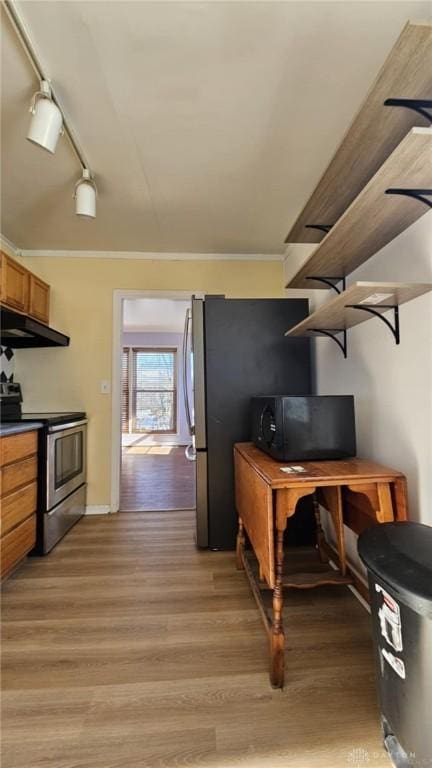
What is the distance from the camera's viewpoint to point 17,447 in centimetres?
195

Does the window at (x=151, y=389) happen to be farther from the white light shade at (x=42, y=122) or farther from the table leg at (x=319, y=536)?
the white light shade at (x=42, y=122)

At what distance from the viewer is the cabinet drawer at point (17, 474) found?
1819 millimetres

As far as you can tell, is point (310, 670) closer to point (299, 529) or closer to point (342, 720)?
point (342, 720)

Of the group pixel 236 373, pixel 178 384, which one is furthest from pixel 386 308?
pixel 178 384

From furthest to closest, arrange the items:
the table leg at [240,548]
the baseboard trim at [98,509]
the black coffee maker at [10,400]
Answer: the baseboard trim at [98,509] → the black coffee maker at [10,400] → the table leg at [240,548]

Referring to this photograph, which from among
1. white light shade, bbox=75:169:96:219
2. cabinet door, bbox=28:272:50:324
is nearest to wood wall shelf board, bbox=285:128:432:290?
white light shade, bbox=75:169:96:219

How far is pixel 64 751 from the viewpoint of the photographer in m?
0.99

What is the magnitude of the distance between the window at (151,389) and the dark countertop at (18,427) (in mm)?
5073

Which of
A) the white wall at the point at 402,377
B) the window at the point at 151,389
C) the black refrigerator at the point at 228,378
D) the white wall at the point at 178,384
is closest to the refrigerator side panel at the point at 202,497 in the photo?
the black refrigerator at the point at 228,378

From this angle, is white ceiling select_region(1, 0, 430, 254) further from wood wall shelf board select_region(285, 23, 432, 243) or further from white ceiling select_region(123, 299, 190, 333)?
white ceiling select_region(123, 299, 190, 333)

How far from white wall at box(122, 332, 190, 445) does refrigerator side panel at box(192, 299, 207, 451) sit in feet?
16.0

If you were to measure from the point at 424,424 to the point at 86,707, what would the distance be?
157 centimetres

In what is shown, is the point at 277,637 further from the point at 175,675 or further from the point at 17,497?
the point at 17,497

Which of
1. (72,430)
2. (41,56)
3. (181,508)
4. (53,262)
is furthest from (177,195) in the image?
(181,508)
